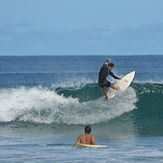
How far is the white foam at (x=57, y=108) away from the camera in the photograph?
1360 centimetres

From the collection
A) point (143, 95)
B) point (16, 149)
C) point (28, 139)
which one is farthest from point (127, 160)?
point (143, 95)


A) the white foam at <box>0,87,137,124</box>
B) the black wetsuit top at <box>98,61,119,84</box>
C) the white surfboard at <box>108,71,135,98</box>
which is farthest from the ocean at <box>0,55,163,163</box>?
the black wetsuit top at <box>98,61,119,84</box>

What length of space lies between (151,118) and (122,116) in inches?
49.2

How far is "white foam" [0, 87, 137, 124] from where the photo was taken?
1360cm

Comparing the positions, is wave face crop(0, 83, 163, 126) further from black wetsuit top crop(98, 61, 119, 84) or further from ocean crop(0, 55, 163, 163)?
black wetsuit top crop(98, 61, 119, 84)

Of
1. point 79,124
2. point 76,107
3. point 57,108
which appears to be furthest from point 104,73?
point 57,108

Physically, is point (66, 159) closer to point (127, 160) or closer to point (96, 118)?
point (127, 160)

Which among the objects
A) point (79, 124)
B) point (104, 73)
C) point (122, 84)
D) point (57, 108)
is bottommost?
point (79, 124)

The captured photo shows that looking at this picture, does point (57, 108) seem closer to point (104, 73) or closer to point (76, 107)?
point (76, 107)

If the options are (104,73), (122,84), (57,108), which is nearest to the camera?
(104,73)

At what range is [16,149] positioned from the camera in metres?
8.73

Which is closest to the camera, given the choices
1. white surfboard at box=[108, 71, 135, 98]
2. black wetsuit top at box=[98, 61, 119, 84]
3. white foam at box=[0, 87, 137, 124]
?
black wetsuit top at box=[98, 61, 119, 84]

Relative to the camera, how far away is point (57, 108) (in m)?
14.2

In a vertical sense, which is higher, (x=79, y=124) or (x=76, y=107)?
(x=76, y=107)
